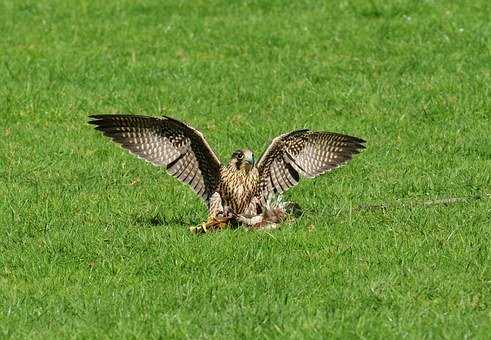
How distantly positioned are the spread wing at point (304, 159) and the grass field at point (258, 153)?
0.37 metres

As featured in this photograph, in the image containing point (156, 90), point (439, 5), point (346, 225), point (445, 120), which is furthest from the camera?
point (439, 5)

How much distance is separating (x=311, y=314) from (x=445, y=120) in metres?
6.82

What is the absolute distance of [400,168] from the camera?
12.3 metres

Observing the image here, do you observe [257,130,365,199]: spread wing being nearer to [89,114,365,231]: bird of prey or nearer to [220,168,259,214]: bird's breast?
[89,114,365,231]: bird of prey

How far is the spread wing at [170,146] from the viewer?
1041 centimetres

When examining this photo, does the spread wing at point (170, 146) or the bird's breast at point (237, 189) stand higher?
the spread wing at point (170, 146)

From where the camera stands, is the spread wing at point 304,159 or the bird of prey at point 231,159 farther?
the spread wing at point 304,159

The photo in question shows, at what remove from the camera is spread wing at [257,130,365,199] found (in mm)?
10508

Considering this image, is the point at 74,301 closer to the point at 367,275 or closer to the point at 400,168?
the point at 367,275

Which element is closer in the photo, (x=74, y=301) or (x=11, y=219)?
(x=74, y=301)

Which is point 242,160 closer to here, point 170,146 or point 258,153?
point 170,146

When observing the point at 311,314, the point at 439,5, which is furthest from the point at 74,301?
the point at 439,5

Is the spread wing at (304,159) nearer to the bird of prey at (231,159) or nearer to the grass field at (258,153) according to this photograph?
the bird of prey at (231,159)

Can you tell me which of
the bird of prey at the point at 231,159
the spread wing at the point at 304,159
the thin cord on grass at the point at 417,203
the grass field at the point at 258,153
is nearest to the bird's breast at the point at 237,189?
the bird of prey at the point at 231,159
